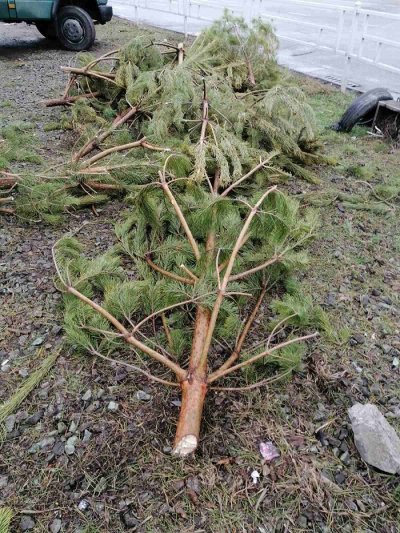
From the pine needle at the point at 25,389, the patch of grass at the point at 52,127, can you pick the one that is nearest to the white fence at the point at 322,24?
the patch of grass at the point at 52,127

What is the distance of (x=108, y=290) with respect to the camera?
257cm

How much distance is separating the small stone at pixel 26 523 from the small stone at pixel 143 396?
0.68 meters

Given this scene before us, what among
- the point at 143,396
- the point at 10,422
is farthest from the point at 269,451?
the point at 10,422

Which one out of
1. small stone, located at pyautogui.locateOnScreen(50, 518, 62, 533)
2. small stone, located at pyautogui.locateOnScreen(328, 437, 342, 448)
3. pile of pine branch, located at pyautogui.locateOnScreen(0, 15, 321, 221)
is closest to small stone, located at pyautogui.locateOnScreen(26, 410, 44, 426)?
small stone, located at pyautogui.locateOnScreen(50, 518, 62, 533)

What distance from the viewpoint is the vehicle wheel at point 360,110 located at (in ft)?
18.9

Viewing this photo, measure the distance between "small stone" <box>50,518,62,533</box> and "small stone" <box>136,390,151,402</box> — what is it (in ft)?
2.07

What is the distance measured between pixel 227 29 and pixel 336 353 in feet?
16.4

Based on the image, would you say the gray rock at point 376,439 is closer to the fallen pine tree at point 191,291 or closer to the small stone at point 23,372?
the fallen pine tree at point 191,291

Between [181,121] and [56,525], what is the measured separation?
3.37m

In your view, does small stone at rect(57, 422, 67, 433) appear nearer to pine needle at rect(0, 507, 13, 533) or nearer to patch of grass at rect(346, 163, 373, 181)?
pine needle at rect(0, 507, 13, 533)

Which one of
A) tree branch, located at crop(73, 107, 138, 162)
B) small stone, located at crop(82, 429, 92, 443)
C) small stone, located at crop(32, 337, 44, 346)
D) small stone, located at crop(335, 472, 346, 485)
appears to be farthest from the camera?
tree branch, located at crop(73, 107, 138, 162)

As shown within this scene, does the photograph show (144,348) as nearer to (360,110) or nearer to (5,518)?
(5,518)

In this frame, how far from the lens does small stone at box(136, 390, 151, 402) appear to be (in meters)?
2.18

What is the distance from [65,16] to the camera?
29.1 feet
